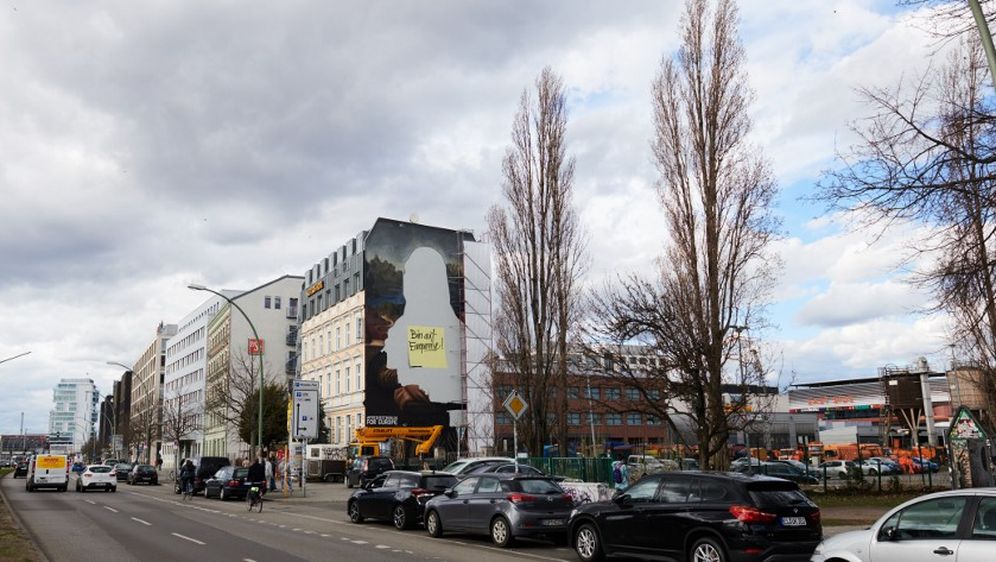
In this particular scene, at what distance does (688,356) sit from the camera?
75.4ft

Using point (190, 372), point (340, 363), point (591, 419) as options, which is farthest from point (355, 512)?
point (190, 372)

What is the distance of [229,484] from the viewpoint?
122 feet

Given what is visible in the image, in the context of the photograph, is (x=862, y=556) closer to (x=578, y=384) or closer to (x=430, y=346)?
(x=578, y=384)

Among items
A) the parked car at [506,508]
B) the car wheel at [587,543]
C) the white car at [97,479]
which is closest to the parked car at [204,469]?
the white car at [97,479]

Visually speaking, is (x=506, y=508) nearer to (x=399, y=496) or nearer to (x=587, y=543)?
(x=587, y=543)

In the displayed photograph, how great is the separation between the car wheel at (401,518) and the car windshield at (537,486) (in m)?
4.80

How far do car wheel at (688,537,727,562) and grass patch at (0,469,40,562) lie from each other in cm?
1026

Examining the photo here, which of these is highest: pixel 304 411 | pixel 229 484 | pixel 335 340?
pixel 335 340

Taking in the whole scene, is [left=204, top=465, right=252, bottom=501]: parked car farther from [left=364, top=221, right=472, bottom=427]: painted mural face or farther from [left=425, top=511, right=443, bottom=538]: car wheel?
[left=364, top=221, right=472, bottom=427]: painted mural face

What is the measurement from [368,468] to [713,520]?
32222 mm

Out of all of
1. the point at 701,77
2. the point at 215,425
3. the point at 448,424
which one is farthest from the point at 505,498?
the point at 215,425

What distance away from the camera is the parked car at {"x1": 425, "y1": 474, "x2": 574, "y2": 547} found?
16500 mm

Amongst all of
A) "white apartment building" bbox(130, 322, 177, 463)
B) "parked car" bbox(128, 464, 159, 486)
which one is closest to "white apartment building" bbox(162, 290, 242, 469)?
"white apartment building" bbox(130, 322, 177, 463)

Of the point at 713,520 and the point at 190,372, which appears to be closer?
the point at 713,520
